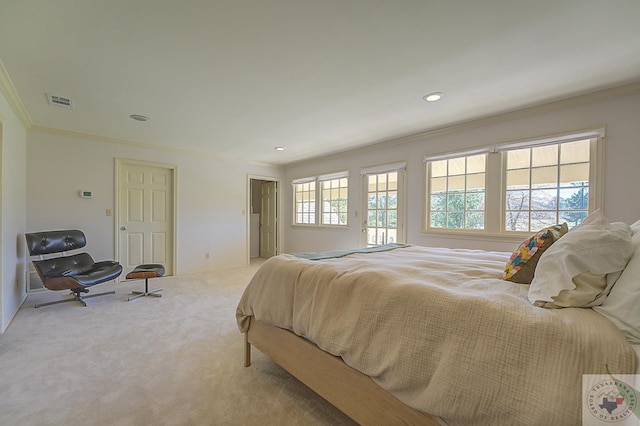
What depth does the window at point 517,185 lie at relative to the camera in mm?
2717

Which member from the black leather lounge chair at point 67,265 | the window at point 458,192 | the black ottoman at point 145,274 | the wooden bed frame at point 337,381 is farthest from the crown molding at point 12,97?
the window at point 458,192

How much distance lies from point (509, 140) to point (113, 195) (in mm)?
5584

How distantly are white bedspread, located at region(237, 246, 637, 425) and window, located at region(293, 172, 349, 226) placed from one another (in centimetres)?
366

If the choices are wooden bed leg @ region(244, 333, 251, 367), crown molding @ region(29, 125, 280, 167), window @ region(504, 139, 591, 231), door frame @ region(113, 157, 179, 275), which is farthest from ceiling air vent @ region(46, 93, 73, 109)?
window @ region(504, 139, 591, 231)

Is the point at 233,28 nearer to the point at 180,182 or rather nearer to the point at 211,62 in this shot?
the point at 211,62

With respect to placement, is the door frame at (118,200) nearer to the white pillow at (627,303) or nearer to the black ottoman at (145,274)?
the black ottoman at (145,274)

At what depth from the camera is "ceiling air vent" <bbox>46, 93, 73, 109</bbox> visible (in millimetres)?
2732

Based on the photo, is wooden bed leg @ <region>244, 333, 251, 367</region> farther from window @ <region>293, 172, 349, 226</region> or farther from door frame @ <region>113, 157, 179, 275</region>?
door frame @ <region>113, 157, 179, 275</region>

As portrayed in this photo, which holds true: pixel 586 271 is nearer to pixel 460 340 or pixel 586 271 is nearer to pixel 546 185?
pixel 460 340

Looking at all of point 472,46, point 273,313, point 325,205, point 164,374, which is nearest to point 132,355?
point 164,374

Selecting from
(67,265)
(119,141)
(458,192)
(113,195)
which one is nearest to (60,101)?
(119,141)

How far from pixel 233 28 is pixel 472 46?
165 cm

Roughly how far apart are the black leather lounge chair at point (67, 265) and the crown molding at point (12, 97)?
141 cm

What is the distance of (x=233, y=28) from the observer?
1722mm
